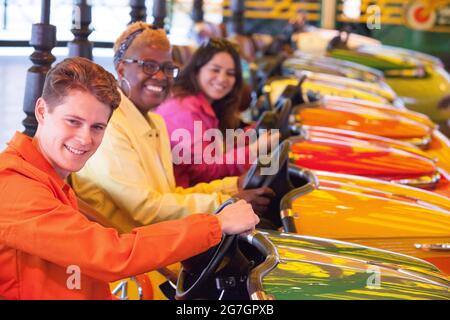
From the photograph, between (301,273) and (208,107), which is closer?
(301,273)

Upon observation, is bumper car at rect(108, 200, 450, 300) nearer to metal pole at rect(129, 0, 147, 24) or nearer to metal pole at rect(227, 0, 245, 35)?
metal pole at rect(129, 0, 147, 24)

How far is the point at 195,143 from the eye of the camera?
405cm

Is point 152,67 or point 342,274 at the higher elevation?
point 152,67

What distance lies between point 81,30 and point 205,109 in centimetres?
65

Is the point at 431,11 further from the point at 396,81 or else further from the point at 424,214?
the point at 424,214

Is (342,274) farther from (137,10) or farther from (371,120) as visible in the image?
(137,10)

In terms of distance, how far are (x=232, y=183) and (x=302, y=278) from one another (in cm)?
146

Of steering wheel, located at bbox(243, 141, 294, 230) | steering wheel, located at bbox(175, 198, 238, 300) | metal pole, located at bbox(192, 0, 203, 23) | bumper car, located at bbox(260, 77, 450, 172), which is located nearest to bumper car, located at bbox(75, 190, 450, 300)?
steering wheel, located at bbox(175, 198, 238, 300)

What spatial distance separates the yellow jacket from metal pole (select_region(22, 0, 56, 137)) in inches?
15.4

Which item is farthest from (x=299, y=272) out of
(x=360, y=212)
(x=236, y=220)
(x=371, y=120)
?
(x=371, y=120)

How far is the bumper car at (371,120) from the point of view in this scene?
473 centimetres

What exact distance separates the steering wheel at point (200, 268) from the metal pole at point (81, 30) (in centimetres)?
179

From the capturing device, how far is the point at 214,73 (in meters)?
4.21
